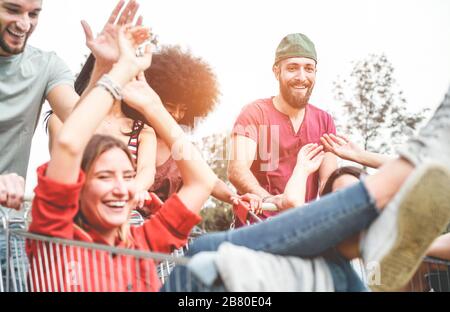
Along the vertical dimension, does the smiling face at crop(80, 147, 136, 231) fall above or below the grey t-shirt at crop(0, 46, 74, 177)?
below

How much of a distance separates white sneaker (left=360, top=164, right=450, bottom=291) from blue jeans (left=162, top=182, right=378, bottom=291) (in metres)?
0.07

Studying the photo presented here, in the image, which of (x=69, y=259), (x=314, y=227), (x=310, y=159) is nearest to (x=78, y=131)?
(x=69, y=259)

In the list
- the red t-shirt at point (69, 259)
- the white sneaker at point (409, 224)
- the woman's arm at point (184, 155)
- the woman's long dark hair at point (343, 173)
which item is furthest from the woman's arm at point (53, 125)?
the white sneaker at point (409, 224)

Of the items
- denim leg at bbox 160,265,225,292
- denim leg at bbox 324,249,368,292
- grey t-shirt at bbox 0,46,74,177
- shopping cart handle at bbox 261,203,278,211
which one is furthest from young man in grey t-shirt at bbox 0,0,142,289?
denim leg at bbox 324,249,368,292

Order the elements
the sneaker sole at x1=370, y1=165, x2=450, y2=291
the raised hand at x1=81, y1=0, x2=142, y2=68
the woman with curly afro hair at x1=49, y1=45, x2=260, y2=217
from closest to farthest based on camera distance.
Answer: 1. the sneaker sole at x1=370, y1=165, x2=450, y2=291
2. the raised hand at x1=81, y1=0, x2=142, y2=68
3. the woman with curly afro hair at x1=49, y1=45, x2=260, y2=217

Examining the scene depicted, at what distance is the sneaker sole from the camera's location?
1706 millimetres

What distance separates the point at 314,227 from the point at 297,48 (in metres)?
2.63

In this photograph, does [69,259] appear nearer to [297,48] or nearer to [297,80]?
[297,80]

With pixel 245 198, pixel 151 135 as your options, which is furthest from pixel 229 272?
pixel 151 135

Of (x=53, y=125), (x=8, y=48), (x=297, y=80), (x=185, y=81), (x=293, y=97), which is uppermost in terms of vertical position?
(x=185, y=81)

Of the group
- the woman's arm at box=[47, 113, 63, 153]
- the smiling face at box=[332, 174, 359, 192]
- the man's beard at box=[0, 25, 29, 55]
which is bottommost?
the smiling face at box=[332, 174, 359, 192]

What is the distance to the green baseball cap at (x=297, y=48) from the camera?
4273mm

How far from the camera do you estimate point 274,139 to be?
4066 mm

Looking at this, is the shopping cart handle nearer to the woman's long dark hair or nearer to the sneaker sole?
the woman's long dark hair
